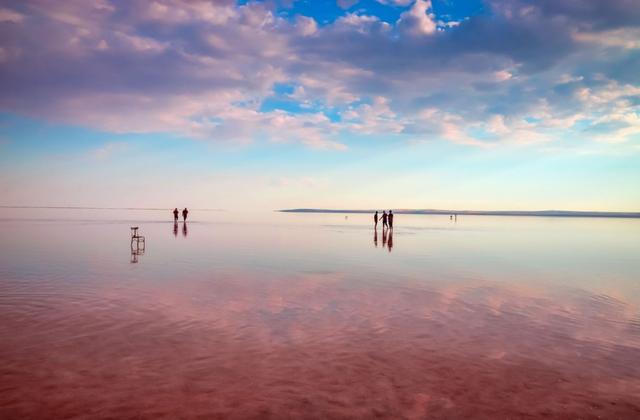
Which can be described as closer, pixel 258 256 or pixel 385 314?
pixel 385 314

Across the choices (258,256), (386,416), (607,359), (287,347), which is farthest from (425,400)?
(258,256)

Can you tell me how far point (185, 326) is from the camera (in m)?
10.3

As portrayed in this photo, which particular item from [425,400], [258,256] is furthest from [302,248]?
[425,400]

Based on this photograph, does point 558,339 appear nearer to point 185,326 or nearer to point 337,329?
point 337,329

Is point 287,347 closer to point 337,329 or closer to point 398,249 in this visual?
point 337,329

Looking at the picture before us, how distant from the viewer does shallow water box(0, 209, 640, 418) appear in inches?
257

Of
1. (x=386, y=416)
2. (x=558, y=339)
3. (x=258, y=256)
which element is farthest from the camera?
(x=258, y=256)

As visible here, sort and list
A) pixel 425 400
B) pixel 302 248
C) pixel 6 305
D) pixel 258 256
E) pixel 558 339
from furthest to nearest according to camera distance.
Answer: pixel 302 248
pixel 258 256
pixel 6 305
pixel 558 339
pixel 425 400

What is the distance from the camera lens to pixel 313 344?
9258mm

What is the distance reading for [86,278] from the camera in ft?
53.4

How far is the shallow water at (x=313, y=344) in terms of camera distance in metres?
6.53

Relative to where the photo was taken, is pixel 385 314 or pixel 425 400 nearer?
pixel 425 400

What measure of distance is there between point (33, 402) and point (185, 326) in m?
4.18

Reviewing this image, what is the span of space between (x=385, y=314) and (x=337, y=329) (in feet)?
6.79
